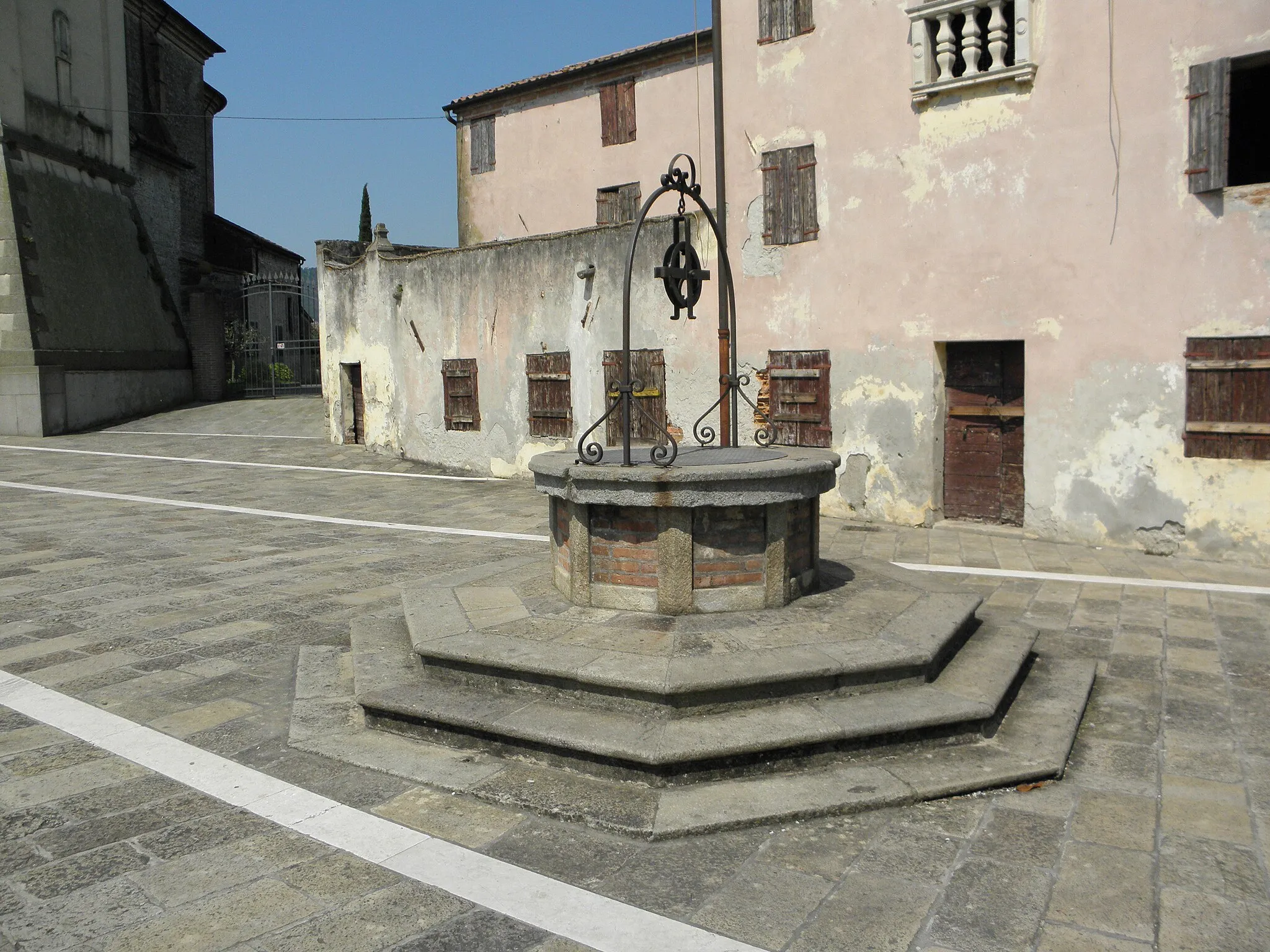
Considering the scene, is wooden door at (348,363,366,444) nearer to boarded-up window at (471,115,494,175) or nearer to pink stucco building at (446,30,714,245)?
pink stucco building at (446,30,714,245)

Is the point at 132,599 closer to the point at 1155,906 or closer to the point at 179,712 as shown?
the point at 179,712

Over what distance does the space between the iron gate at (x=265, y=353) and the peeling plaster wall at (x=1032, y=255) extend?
16.8 metres

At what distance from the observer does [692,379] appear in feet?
41.9

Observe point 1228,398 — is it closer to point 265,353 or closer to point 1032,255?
point 1032,255

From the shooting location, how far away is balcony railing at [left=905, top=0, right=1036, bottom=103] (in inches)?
396

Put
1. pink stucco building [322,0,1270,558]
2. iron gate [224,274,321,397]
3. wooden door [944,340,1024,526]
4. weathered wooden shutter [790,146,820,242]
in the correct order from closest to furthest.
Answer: pink stucco building [322,0,1270,558] → wooden door [944,340,1024,526] → weathered wooden shutter [790,146,820,242] → iron gate [224,274,321,397]

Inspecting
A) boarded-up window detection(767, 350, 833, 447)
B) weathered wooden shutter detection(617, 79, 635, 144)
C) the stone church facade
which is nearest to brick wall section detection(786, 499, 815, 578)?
boarded-up window detection(767, 350, 833, 447)

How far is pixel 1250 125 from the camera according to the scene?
11.4 m

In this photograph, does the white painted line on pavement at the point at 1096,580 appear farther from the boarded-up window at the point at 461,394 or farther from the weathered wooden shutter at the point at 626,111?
the weathered wooden shutter at the point at 626,111

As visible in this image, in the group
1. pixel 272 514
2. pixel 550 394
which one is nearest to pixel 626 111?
Answer: pixel 550 394

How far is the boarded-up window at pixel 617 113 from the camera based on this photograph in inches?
709

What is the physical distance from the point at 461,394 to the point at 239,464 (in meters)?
4.22

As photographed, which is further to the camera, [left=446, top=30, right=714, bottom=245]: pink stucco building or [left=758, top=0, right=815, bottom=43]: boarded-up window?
Result: [left=446, top=30, right=714, bottom=245]: pink stucco building

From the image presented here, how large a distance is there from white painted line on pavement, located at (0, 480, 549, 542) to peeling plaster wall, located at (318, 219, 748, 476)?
3579 millimetres
